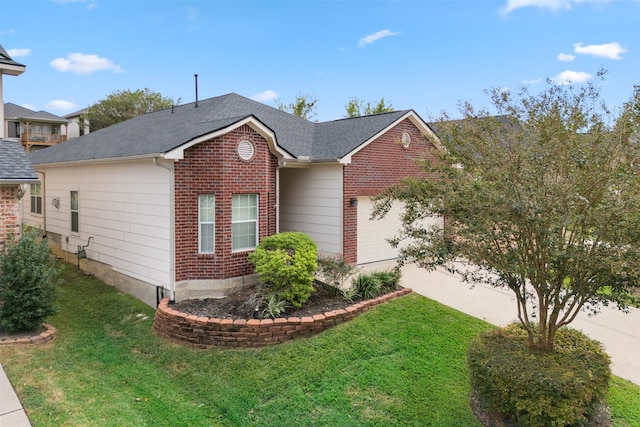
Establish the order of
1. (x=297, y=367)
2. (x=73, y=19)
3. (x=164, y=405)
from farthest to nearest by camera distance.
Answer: (x=73, y=19) < (x=297, y=367) < (x=164, y=405)

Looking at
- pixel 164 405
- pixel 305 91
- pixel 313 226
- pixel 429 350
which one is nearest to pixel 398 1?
pixel 313 226

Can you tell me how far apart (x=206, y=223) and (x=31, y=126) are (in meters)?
43.9

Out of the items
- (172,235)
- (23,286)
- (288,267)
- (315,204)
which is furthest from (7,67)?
(315,204)

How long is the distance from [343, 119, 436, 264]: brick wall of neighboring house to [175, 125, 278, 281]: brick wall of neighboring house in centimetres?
319

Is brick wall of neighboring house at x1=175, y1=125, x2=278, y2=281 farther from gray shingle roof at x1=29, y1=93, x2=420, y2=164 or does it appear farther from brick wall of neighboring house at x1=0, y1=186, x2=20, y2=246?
brick wall of neighboring house at x1=0, y1=186, x2=20, y2=246

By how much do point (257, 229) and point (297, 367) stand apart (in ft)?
14.4

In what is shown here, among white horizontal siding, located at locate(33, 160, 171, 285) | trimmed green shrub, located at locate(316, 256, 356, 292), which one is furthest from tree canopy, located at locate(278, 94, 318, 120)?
Result: trimmed green shrub, located at locate(316, 256, 356, 292)

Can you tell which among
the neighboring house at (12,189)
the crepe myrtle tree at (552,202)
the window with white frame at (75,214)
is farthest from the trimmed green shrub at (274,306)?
the window with white frame at (75,214)

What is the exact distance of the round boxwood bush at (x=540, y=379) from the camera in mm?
4891

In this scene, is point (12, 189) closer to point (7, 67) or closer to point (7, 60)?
point (7, 67)

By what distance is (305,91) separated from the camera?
38812 mm

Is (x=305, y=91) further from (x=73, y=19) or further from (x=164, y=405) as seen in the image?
(x=164, y=405)

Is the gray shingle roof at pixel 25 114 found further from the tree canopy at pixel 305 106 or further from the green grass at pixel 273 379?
the green grass at pixel 273 379

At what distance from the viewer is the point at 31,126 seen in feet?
141
